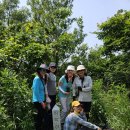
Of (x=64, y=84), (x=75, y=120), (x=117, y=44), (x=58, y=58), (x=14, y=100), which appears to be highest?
(x=117, y=44)

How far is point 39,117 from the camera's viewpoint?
8.72m

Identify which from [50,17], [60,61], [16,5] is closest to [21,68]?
[60,61]

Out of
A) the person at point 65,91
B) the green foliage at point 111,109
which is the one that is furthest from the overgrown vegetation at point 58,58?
the person at point 65,91

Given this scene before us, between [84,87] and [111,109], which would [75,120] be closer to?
[84,87]

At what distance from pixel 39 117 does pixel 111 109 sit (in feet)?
10.8

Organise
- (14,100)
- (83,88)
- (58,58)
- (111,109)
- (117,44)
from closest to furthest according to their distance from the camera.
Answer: (14,100) < (83,88) < (111,109) < (58,58) < (117,44)

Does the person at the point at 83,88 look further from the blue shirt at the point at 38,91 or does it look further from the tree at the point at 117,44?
the tree at the point at 117,44

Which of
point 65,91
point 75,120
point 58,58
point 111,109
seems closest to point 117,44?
point 58,58

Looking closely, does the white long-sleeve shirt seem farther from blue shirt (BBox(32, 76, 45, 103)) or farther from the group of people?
blue shirt (BBox(32, 76, 45, 103))

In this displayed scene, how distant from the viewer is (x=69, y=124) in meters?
7.93

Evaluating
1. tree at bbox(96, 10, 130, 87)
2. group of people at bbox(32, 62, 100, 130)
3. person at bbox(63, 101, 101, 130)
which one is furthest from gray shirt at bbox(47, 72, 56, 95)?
tree at bbox(96, 10, 130, 87)

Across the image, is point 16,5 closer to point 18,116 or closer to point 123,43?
point 123,43

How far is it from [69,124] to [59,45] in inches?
431

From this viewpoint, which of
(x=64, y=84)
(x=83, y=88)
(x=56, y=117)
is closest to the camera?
(x=56, y=117)
